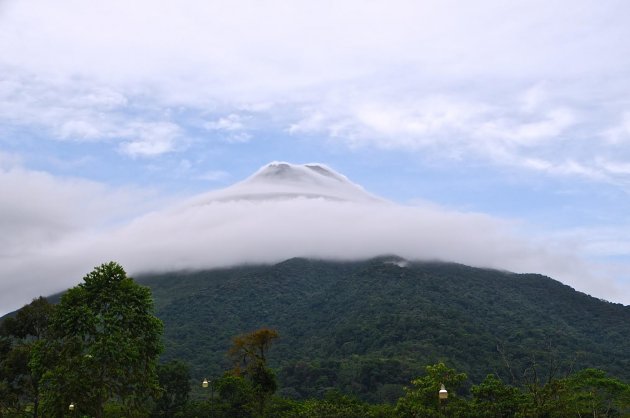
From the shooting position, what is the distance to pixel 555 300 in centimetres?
15262

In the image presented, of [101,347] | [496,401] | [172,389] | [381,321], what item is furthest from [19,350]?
[381,321]

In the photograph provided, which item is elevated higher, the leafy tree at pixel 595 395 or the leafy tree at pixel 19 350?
the leafy tree at pixel 19 350

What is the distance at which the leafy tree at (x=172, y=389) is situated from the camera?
2229 inches

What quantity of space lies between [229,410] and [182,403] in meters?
5.66

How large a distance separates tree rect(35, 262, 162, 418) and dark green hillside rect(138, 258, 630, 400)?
50033mm

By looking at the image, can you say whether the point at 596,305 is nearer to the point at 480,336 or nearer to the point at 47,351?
the point at 480,336

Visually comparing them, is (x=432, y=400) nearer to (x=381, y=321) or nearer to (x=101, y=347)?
(x=101, y=347)

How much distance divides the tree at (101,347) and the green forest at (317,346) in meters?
0.07

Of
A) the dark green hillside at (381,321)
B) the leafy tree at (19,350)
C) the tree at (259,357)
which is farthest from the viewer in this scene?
the dark green hillside at (381,321)

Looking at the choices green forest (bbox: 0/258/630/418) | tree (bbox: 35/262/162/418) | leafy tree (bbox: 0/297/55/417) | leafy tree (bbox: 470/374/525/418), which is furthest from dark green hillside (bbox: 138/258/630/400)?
tree (bbox: 35/262/162/418)

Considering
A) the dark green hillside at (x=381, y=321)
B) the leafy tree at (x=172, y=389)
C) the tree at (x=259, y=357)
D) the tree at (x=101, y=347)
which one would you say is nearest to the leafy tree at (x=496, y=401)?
the tree at (x=259, y=357)

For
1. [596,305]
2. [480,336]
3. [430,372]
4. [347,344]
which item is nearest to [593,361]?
[480,336]

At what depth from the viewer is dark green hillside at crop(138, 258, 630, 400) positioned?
90562 millimetres

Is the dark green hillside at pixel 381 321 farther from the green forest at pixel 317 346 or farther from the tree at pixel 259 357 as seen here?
the tree at pixel 259 357
